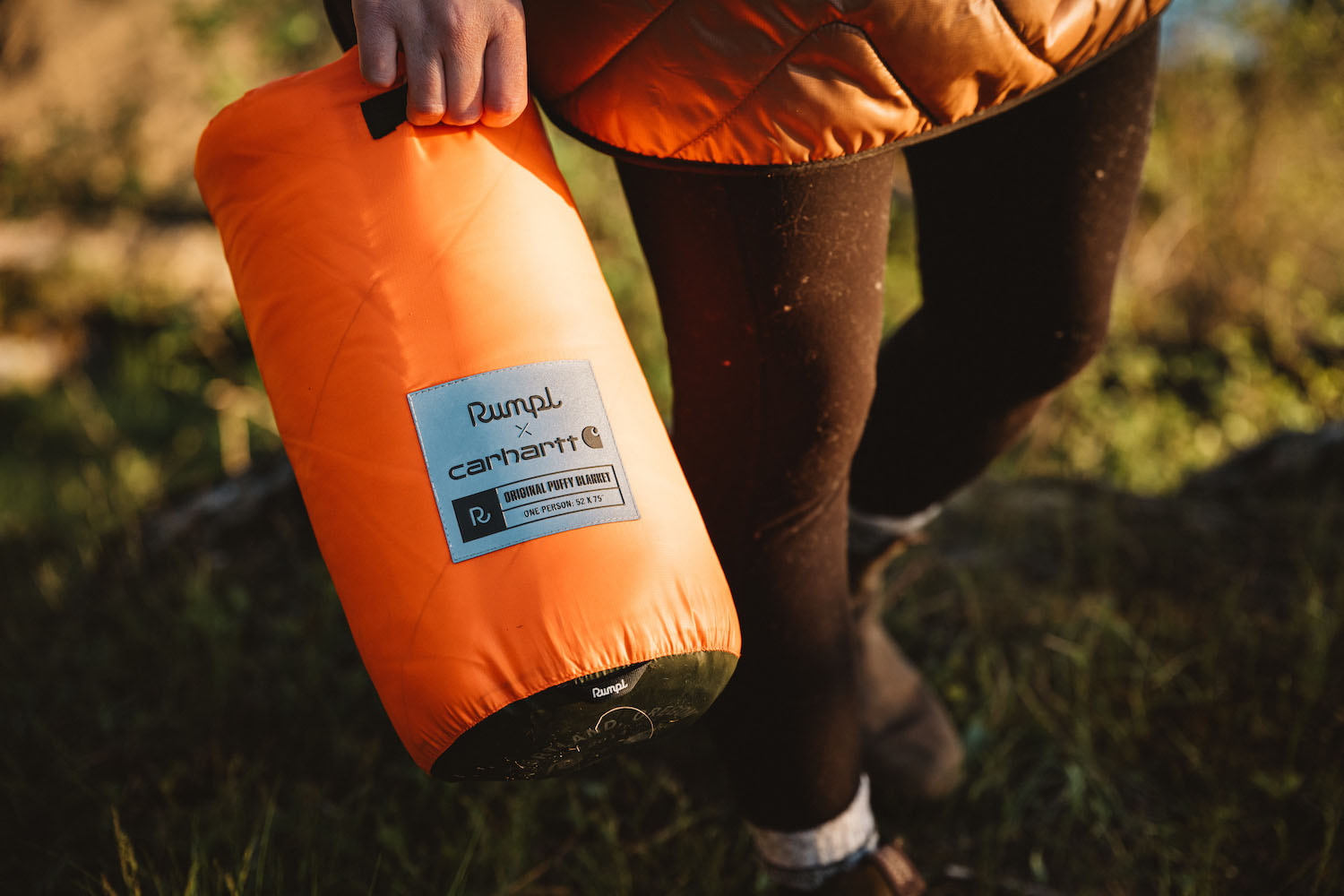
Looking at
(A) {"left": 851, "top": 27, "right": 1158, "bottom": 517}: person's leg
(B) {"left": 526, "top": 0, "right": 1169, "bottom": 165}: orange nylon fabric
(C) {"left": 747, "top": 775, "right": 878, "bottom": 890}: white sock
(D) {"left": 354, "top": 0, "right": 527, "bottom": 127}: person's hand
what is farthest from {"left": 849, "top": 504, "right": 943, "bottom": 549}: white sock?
(D) {"left": 354, "top": 0, "right": 527, "bottom": 127}: person's hand

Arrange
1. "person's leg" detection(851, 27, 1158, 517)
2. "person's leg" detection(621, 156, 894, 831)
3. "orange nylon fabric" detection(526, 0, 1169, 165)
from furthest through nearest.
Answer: "person's leg" detection(851, 27, 1158, 517)
"person's leg" detection(621, 156, 894, 831)
"orange nylon fabric" detection(526, 0, 1169, 165)

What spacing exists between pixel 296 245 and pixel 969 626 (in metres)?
1.36

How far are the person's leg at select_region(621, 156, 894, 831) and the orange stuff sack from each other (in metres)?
0.10

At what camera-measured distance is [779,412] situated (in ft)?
2.77

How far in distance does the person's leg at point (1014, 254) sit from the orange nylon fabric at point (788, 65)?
15 centimetres

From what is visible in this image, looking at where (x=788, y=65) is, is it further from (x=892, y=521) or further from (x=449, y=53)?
(x=892, y=521)

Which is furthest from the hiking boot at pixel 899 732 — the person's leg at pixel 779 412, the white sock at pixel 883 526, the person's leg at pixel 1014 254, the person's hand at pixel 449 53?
the person's hand at pixel 449 53

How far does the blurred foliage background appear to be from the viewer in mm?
1185

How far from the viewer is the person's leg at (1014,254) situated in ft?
2.95

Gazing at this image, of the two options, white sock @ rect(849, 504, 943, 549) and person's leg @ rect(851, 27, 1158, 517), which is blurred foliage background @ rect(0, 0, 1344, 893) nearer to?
white sock @ rect(849, 504, 943, 549)

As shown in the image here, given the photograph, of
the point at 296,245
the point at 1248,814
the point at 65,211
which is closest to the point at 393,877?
the point at 296,245

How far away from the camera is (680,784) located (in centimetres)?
130

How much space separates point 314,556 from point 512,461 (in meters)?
1.29

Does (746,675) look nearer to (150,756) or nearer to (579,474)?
(579,474)
